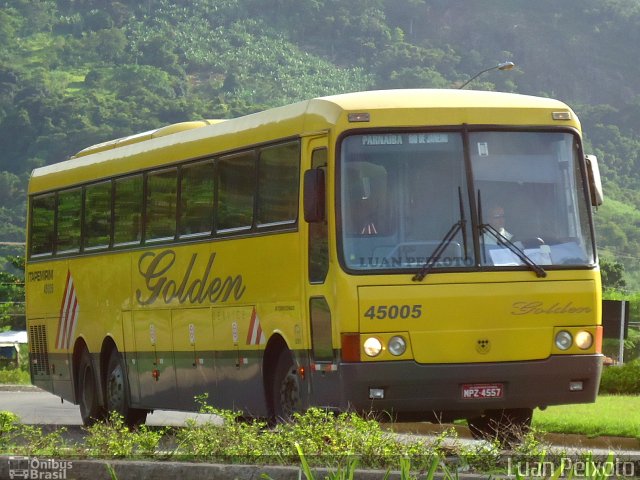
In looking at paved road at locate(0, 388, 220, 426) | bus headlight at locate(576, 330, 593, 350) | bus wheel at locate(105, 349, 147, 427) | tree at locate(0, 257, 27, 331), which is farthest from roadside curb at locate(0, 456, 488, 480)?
tree at locate(0, 257, 27, 331)

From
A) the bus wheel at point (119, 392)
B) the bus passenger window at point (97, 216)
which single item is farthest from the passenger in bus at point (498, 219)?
the bus passenger window at point (97, 216)

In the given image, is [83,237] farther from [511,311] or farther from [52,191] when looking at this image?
[511,311]

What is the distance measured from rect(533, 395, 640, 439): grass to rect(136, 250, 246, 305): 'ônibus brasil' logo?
3.34 m

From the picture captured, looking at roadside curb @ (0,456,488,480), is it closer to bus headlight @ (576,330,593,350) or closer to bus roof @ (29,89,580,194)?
bus roof @ (29,89,580,194)

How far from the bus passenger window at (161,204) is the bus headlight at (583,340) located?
5.39 m

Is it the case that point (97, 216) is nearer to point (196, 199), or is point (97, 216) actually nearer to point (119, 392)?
point (119, 392)

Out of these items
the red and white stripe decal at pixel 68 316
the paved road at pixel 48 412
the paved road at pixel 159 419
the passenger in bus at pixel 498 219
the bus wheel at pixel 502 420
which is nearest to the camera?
the passenger in bus at pixel 498 219

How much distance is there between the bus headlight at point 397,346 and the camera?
13.6 metres

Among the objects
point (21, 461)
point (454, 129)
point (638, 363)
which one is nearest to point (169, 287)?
point (454, 129)

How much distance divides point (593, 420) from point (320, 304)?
202 inches

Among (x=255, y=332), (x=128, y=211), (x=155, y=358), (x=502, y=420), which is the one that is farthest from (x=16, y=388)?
(x=502, y=420)

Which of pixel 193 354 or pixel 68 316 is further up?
pixel 68 316

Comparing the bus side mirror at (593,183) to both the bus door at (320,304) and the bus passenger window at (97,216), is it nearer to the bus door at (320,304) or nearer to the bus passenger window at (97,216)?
the bus door at (320,304)

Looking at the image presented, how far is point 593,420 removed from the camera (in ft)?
59.4
